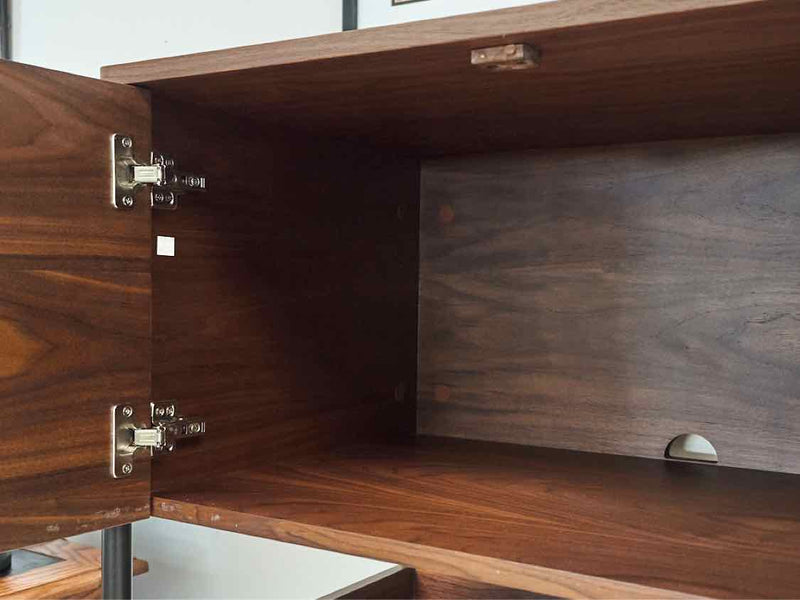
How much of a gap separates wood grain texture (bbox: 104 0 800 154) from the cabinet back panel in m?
0.07

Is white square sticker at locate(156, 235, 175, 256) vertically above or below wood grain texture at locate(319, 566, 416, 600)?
above

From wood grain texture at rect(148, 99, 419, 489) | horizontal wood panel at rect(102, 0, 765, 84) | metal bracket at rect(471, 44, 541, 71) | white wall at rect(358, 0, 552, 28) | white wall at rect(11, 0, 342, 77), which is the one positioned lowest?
wood grain texture at rect(148, 99, 419, 489)

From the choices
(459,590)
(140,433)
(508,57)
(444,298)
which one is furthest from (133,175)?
(459,590)

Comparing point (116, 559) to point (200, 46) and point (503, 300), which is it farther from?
point (200, 46)

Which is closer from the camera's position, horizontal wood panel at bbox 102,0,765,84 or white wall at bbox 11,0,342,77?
horizontal wood panel at bbox 102,0,765,84

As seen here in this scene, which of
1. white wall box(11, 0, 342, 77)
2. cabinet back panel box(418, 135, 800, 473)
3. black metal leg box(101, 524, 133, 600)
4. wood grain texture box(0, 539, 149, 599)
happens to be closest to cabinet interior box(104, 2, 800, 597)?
cabinet back panel box(418, 135, 800, 473)

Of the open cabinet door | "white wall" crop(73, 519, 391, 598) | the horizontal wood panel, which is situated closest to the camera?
the horizontal wood panel

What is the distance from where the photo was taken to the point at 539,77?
687mm

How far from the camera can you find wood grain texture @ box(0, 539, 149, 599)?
142 centimetres

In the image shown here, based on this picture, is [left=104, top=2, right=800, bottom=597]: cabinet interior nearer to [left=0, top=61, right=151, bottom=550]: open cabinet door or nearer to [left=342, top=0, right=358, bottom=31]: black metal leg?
[left=0, top=61, right=151, bottom=550]: open cabinet door

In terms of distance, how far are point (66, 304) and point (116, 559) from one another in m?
0.32

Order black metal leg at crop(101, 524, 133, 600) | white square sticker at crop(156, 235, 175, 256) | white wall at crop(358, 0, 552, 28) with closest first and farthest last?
white square sticker at crop(156, 235, 175, 256) < black metal leg at crop(101, 524, 133, 600) < white wall at crop(358, 0, 552, 28)

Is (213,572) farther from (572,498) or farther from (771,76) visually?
(771,76)

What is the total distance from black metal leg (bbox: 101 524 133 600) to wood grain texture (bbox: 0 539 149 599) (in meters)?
0.51
